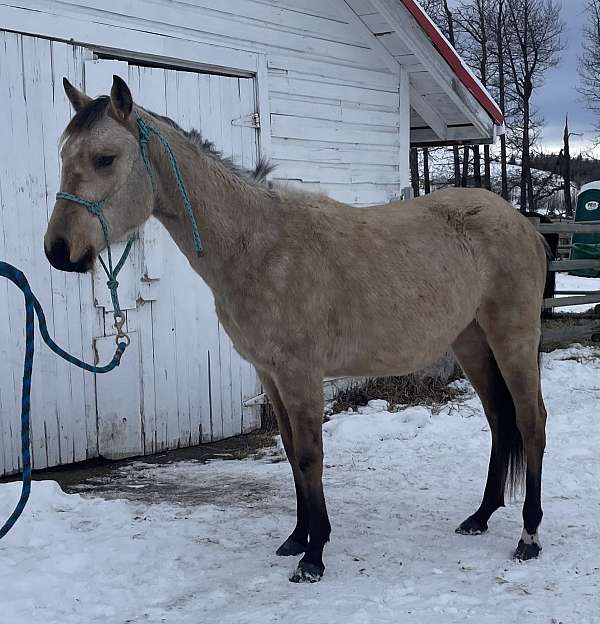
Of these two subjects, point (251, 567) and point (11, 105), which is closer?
point (251, 567)

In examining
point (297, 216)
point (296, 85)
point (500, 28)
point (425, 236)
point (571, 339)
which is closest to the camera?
point (297, 216)

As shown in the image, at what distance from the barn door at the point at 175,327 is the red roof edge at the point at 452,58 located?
5.50 ft

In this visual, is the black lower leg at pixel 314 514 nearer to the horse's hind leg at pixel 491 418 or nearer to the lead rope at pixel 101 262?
the horse's hind leg at pixel 491 418

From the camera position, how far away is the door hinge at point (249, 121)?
5.84 meters

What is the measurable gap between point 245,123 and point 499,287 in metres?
2.85

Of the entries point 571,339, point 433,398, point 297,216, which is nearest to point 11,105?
point 297,216

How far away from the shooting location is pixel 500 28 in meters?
23.4

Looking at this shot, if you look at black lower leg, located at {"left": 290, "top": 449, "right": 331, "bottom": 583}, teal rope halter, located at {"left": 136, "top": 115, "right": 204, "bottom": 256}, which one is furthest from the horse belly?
teal rope halter, located at {"left": 136, "top": 115, "right": 204, "bottom": 256}

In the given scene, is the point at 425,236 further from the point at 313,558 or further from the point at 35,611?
the point at 35,611

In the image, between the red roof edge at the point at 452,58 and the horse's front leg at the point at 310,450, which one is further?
the red roof edge at the point at 452,58

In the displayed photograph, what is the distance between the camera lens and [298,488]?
12.2ft

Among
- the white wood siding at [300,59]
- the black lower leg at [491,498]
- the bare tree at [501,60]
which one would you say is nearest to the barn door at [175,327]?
the white wood siding at [300,59]

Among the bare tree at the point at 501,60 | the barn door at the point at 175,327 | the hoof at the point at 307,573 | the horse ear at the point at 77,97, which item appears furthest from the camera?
the bare tree at the point at 501,60

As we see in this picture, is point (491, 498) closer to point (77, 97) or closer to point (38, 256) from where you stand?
point (77, 97)
